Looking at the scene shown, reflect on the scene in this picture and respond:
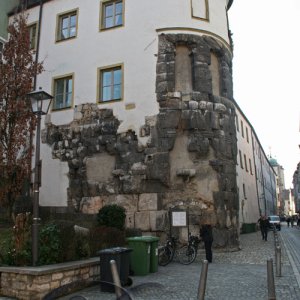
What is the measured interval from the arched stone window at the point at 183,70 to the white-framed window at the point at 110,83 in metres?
2.62

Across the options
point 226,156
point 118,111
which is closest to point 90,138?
point 118,111

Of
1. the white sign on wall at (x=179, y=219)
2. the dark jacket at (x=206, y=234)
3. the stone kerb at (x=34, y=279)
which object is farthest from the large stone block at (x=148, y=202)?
the stone kerb at (x=34, y=279)

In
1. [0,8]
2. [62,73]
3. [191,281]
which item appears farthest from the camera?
[0,8]

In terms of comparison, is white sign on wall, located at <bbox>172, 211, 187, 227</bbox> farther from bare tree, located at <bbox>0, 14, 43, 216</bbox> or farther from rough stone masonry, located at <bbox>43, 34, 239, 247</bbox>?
bare tree, located at <bbox>0, 14, 43, 216</bbox>

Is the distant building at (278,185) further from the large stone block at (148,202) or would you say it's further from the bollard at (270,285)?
the bollard at (270,285)

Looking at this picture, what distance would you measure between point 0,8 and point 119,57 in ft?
28.8

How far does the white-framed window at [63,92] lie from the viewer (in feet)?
65.0

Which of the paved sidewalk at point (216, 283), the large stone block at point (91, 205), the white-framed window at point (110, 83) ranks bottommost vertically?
the paved sidewalk at point (216, 283)

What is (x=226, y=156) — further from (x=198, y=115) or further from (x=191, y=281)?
(x=191, y=281)

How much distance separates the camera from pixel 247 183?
3966 cm

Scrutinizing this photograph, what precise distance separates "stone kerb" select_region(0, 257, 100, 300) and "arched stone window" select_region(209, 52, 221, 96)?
12037 millimetres

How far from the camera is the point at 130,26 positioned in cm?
1888

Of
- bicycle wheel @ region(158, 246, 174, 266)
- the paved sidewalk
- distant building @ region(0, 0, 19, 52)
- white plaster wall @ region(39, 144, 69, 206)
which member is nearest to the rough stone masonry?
white plaster wall @ region(39, 144, 69, 206)

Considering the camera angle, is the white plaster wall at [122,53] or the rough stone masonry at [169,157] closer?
the rough stone masonry at [169,157]
